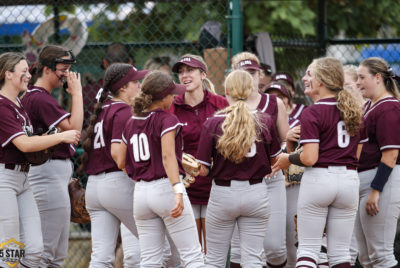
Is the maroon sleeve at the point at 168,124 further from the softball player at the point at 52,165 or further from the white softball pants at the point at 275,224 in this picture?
the white softball pants at the point at 275,224

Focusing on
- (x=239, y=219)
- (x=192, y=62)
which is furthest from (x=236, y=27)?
(x=239, y=219)

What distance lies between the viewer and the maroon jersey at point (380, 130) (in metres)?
4.94

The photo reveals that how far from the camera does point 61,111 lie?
5004 millimetres

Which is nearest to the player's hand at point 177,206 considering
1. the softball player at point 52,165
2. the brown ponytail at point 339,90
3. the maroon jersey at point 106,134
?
the maroon jersey at point 106,134

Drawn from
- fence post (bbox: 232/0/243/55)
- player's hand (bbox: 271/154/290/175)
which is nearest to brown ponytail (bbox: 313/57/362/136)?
player's hand (bbox: 271/154/290/175)

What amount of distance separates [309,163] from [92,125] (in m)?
1.71

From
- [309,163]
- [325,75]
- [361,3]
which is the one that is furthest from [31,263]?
[361,3]

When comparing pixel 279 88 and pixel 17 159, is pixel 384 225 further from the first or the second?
pixel 17 159

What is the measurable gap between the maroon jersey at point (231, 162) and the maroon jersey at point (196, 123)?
63cm

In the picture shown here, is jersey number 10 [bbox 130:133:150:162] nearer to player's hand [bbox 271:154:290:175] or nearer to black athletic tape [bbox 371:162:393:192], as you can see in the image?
player's hand [bbox 271:154:290:175]

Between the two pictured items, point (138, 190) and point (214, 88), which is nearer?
point (138, 190)

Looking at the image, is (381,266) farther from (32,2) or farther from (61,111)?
(32,2)

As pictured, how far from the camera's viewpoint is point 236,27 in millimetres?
5883

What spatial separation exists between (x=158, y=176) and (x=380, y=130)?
5.97ft
